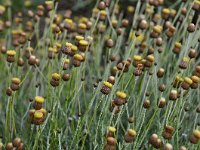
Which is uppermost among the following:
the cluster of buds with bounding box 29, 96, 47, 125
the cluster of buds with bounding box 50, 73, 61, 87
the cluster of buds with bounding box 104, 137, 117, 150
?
the cluster of buds with bounding box 50, 73, 61, 87

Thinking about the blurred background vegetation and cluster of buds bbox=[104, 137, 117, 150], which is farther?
the blurred background vegetation

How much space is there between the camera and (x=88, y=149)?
2574 mm

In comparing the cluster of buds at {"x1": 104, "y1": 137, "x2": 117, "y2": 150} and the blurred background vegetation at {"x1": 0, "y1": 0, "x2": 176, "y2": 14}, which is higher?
the blurred background vegetation at {"x1": 0, "y1": 0, "x2": 176, "y2": 14}

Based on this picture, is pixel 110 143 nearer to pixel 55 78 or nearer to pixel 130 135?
pixel 130 135

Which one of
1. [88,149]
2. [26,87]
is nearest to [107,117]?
[88,149]

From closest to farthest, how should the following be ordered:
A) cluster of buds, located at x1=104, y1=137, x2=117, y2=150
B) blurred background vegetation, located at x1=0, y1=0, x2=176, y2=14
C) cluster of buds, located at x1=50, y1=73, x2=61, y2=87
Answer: cluster of buds, located at x1=104, y1=137, x2=117, y2=150
cluster of buds, located at x1=50, y1=73, x2=61, y2=87
blurred background vegetation, located at x1=0, y1=0, x2=176, y2=14

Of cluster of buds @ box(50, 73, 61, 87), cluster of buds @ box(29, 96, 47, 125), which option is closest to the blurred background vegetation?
cluster of buds @ box(50, 73, 61, 87)

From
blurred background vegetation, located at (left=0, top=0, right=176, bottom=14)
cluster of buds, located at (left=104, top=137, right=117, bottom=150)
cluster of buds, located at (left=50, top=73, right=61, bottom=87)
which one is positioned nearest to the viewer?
cluster of buds, located at (left=104, top=137, right=117, bottom=150)

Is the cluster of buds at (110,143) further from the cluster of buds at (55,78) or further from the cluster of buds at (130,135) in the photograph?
the cluster of buds at (55,78)

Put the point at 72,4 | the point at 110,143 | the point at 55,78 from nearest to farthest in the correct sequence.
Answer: the point at 110,143 → the point at 55,78 → the point at 72,4

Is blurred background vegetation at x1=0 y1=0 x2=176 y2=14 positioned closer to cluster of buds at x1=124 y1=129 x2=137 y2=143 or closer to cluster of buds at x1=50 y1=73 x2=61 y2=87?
cluster of buds at x1=50 y1=73 x2=61 y2=87

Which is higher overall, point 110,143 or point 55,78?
point 55,78

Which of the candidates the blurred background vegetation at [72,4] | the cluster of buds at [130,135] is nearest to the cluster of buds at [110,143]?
the cluster of buds at [130,135]

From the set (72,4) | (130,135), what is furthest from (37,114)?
(72,4)
